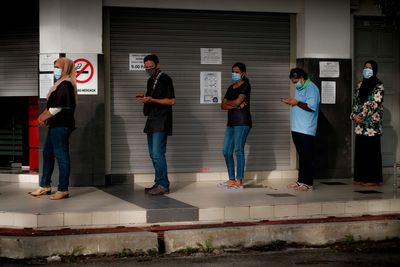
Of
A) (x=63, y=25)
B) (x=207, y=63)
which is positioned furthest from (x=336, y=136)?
(x=63, y=25)

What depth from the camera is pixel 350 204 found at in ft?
32.4

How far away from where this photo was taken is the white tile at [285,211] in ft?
31.2

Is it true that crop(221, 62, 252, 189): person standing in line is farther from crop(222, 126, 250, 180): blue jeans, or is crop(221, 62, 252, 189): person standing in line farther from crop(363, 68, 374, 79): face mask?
crop(363, 68, 374, 79): face mask

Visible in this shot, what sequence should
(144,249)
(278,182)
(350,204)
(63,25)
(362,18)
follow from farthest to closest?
(362,18), (278,182), (63,25), (350,204), (144,249)

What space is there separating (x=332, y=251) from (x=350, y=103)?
17.9 ft

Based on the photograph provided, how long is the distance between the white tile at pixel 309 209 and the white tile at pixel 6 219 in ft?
12.0

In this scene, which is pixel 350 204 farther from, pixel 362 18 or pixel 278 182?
pixel 362 18

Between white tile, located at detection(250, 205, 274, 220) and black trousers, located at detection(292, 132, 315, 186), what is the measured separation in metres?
1.84

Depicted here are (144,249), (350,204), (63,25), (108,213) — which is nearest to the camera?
(144,249)

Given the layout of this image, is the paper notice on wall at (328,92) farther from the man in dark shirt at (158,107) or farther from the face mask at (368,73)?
the man in dark shirt at (158,107)

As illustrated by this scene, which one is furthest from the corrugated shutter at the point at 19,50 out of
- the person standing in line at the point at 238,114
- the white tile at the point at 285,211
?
the white tile at the point at 285,211

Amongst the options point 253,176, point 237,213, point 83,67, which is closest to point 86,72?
point 83,67

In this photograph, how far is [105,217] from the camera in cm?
896

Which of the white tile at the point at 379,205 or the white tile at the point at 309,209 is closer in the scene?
the white tile at the point at 309,209
